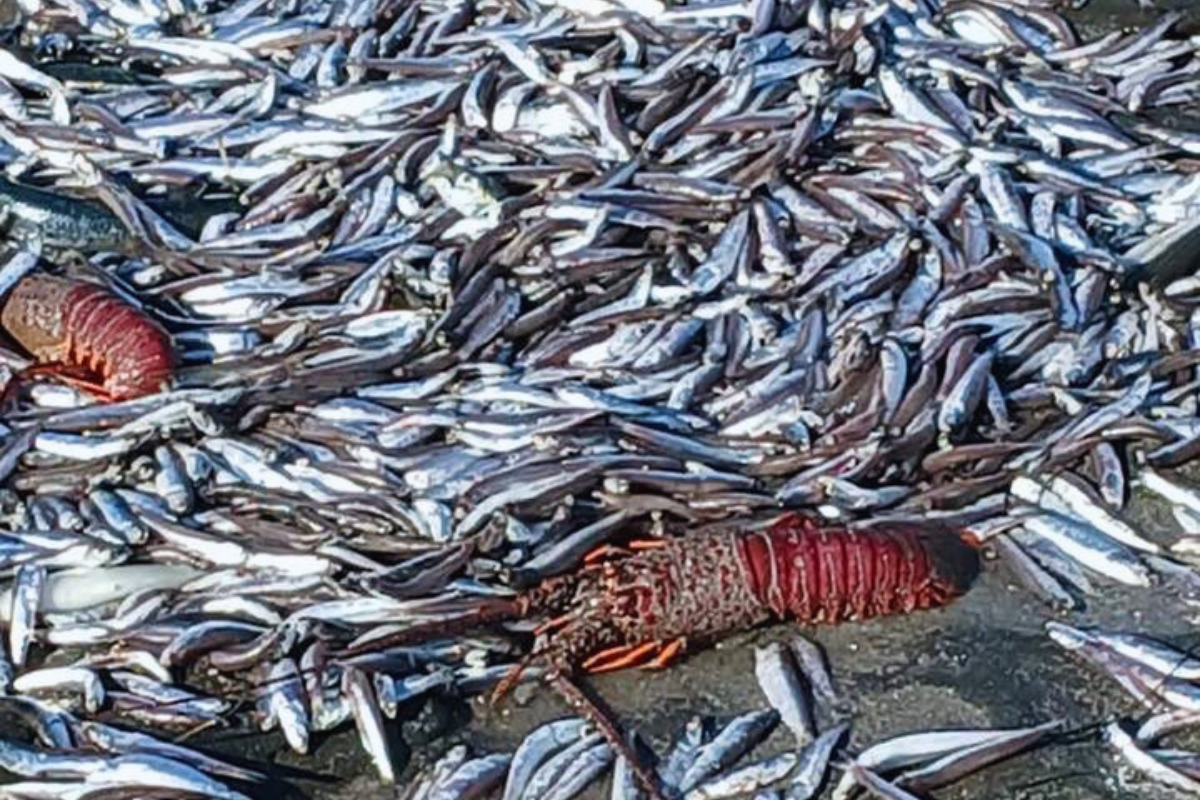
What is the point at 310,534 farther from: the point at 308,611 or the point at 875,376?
the point at 875,376

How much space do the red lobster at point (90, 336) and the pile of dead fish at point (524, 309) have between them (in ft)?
0.39

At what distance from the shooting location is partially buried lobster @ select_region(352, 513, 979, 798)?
6254 millimetres

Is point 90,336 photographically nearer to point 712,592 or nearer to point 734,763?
Answer: point 712,592

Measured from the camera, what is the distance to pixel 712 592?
630 cm

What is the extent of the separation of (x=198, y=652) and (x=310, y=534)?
0.51 metres

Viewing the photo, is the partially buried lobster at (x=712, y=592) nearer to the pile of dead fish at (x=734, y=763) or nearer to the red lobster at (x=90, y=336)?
the pile of dead fish at (x=734, y=763)

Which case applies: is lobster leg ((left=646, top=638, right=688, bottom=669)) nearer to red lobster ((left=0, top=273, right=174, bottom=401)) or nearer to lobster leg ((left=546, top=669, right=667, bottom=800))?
lobster leg ((left=546, top=669, right=667, bottom=800))

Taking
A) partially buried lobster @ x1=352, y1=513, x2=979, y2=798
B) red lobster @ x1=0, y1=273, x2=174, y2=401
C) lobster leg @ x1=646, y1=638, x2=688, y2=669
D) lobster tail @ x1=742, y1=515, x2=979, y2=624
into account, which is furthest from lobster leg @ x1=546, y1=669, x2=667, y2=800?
red lobster @ x1=0, y1=273, x2=174, y2=401

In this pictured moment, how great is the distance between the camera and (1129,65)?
343 inches

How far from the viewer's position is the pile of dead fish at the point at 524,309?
6.39 meters

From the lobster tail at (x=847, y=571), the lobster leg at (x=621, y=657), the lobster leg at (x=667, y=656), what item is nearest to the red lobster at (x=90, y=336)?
the lobster leg at (x=621, y=657)

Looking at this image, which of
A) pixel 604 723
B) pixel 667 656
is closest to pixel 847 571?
pixel 667 656

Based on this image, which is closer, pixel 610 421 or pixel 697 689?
pixel 697 689

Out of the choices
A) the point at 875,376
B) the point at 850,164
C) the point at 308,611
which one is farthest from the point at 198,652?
the point at 850,164
